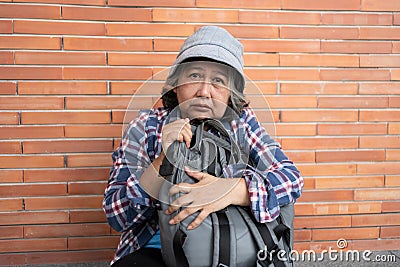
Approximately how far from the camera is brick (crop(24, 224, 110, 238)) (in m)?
2.33

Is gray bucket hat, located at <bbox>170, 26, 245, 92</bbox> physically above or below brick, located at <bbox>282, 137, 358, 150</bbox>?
above

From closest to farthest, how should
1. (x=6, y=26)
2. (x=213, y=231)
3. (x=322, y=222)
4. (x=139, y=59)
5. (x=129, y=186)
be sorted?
(x=213, y=231) → (x=129, y=186) → (x=6, y=26) → (x=139, y=59) → (x=322, y=222)

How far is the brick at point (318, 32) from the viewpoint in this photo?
2.36m

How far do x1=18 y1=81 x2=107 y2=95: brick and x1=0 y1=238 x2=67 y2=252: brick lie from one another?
2.55 feet

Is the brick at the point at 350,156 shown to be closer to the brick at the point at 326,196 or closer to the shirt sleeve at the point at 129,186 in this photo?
the brick at the point at 326,196

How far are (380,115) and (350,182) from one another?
0.41 meters

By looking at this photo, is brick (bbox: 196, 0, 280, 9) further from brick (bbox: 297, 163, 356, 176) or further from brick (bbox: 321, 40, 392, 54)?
brick (bbox: 297, 163, 356, 176)

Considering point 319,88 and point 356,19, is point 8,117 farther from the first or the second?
point 356,19

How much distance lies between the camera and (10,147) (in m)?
2.26

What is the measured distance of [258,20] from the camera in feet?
7.67

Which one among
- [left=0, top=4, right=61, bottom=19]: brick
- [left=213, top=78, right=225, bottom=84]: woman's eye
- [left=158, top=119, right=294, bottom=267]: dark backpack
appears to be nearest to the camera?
[left=158, top=119, right=294, bottom=267]: dark backpack

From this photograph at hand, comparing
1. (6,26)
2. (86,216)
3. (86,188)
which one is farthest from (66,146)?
(6,26)

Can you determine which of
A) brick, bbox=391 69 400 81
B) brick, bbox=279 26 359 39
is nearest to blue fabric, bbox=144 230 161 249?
brick, bbox=279 26 359 39

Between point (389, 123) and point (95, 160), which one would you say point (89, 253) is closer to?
point (95, 160)
